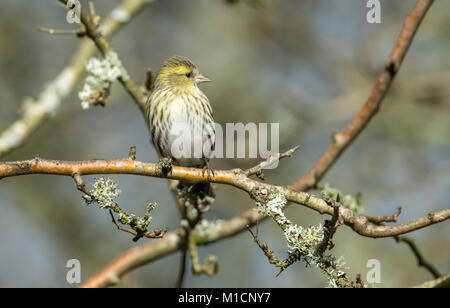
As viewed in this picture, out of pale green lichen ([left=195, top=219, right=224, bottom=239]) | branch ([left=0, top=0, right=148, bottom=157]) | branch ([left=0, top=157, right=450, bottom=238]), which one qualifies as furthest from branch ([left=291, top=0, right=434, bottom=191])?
branch ([left=0, top=0, right=148, bottom=157])

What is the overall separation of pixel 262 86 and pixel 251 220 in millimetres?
3600

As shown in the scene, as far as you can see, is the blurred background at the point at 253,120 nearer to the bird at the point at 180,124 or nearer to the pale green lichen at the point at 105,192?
the bird at the point at 180,124

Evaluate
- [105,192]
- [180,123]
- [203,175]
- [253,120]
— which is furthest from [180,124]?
[253,120]

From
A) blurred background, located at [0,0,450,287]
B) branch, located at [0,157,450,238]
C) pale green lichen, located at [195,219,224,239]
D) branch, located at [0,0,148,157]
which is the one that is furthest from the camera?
blurred background, located at [0,0,450,287]

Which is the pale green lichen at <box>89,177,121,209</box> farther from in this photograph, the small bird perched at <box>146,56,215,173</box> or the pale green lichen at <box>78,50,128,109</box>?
the small bird perched at <box>146,56,215,173</box>

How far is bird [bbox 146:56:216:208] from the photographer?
421 centimetres

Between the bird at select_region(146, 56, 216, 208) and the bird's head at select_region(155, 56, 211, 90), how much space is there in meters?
0.04

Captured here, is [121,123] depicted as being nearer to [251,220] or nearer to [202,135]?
[202,135]

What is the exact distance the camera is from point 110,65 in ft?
13.1

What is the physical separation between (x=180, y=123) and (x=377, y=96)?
4.88 feet

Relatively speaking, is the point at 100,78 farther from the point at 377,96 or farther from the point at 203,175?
the point at 377,96

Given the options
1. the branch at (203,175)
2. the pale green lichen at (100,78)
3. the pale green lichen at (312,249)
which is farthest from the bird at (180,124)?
the pale green lichen at (312,249)

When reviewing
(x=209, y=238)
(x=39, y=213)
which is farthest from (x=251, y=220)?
(x=39, y=213)

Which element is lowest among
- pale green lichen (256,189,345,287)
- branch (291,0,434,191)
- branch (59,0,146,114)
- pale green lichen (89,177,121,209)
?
pale green lichen (256,189,345,287)
